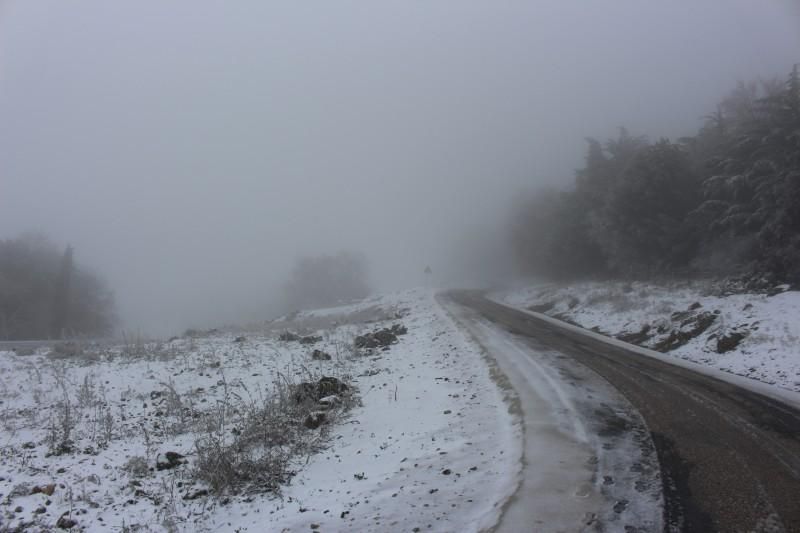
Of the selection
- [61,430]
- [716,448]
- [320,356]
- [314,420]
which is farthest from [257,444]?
[716,448]

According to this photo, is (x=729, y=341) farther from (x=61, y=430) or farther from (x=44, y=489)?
(x=61, y=430)

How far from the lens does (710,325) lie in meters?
15.4

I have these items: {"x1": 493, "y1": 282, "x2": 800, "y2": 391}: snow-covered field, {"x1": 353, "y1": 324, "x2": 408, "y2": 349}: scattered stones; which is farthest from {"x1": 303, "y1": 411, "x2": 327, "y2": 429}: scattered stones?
{"x1": 493, "y1": 282, "x2": 800, "y2": 391}: snow-covered field

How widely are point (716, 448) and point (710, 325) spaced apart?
10.5 meters

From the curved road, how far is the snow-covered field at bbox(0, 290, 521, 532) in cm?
205

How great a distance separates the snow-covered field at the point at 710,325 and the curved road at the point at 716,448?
1812 mm

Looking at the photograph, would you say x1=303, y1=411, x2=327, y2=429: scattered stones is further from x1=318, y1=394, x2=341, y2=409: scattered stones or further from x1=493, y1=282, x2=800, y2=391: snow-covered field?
x1=493, y1=282, x2=800, y2=391: snow-covered field

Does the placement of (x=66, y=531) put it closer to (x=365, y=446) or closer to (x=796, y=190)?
(x=365, y=446)

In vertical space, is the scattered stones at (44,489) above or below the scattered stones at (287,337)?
above

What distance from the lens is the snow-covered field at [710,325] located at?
11.9 metres

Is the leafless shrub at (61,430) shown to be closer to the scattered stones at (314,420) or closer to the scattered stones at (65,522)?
the scattered stones at (65,522)

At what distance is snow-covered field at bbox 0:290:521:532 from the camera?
18.2 feet

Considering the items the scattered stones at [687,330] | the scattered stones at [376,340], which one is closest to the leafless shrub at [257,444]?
the scattered stones at [376,340]

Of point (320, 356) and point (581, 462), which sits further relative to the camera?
point (320, 356)
